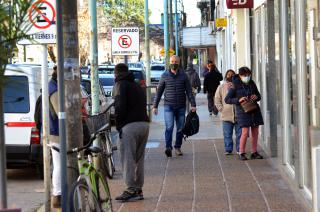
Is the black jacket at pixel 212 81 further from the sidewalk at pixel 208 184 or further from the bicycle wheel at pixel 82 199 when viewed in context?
the bicycle wheel at pixel 82 199

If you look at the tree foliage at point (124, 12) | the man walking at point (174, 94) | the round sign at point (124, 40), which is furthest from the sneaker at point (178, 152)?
the tree foliage at point (124, 12)

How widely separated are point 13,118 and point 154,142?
5810 millimetres

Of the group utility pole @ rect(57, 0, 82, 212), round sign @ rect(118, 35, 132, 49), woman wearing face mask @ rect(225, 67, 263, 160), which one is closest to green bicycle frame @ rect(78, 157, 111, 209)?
utility pole @ rect(57, 0, 82, 212)

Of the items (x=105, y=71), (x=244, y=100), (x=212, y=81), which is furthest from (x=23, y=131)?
(x=105, y=71)

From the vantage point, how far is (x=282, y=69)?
36.2 feet

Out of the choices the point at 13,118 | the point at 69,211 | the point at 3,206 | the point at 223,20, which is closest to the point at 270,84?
the point at 13,118

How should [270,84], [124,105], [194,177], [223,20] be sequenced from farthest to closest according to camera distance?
[223,20], [270,84], [194,177], [124,105]

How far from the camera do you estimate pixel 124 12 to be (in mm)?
63125

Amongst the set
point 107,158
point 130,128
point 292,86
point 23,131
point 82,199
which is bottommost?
point 107,158

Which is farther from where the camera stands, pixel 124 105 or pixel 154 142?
pixel 154 142

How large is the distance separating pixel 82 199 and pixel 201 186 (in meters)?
4.04

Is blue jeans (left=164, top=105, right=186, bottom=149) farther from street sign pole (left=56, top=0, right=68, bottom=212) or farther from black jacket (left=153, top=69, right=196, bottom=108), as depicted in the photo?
street sign pole (left=56, top=0, right=68, bottom=212)

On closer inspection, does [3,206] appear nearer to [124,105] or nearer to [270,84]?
[124,105]

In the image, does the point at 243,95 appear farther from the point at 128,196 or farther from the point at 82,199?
the point at 82,199
